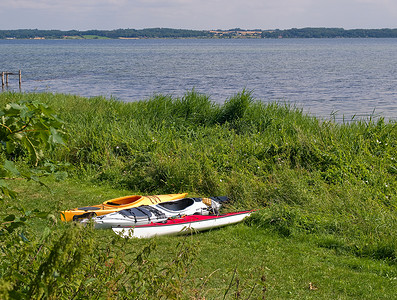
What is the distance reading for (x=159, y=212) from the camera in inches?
319

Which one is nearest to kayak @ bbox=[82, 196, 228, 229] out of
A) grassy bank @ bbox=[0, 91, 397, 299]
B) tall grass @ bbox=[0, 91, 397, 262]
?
grassy bank @ bbox=[0, 91, 397, 299]

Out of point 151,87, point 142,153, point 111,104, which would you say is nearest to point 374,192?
point 142,153

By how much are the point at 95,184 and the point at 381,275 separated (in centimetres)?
659

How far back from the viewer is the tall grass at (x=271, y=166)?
24.6 ft

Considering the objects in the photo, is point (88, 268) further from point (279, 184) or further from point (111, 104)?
point (111, 104)

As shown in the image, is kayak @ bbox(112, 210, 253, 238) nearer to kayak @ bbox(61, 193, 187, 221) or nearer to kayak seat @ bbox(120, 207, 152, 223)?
kayak seat @ bbox(120, 207, 152, 223)

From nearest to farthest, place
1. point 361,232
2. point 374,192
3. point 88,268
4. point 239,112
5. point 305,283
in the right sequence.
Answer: point 88,268 → point 305,283 → point 361,232 → point 374,192 → point 239,112

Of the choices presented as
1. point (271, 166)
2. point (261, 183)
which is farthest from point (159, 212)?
point (271, 166)

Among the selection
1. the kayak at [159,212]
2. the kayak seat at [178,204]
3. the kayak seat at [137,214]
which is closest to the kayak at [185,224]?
the kayak at [159,212]

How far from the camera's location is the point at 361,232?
709 centimetres

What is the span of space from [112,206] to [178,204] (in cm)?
127

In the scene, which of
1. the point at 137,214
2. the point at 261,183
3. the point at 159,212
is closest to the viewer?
the point at 137,214

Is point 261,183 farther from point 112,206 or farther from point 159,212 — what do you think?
point 112,206

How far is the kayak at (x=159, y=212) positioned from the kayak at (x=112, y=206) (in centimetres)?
17
